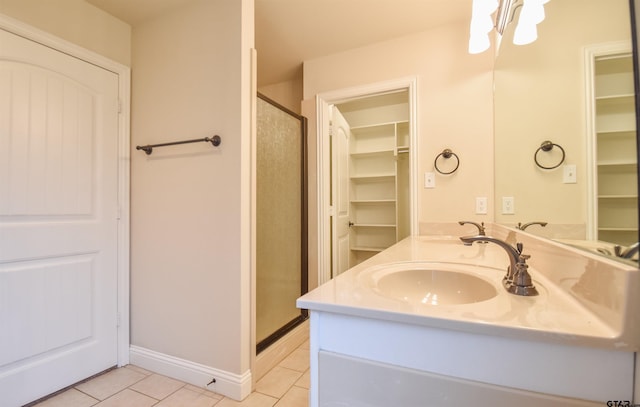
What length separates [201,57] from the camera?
165 centimetres

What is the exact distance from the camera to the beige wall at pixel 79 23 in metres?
→ 1.43

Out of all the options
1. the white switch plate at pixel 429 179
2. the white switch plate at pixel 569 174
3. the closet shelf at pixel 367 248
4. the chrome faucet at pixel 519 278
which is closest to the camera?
the chrome faucet at pixel 519 278

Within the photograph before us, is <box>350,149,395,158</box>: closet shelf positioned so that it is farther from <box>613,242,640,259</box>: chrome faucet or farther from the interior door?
<box>613,242,640,259</box>: chrome faucet

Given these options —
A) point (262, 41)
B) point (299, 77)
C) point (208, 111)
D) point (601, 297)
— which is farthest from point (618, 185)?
point (299, 77)

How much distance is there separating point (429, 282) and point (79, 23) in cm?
236

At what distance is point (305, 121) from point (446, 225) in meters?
1.39

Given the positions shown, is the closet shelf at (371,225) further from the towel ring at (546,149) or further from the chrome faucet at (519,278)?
the chrome faucet at (519,278)

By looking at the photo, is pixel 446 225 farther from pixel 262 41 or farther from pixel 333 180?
pixel 262 41

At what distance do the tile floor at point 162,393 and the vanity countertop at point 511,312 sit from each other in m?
1.09

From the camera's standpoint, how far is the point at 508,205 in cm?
147

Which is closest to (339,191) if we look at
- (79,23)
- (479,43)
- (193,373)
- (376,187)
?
(376,187)

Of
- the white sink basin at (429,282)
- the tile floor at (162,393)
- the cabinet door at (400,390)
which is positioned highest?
the white sink basin at (429,282)

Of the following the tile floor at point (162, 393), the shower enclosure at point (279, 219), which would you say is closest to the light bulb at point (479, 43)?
the shower enclosure at point (279, 219)

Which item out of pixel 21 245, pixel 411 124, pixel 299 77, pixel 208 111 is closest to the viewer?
pixel 21 245
